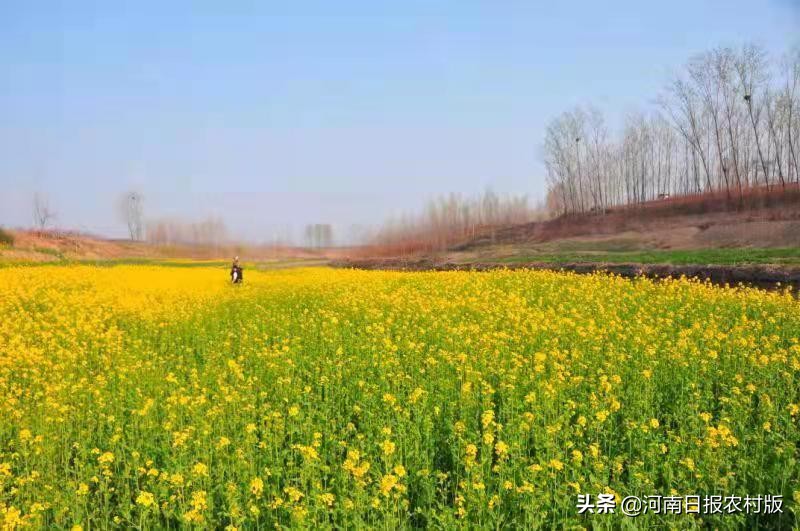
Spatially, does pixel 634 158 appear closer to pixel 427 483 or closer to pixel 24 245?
pixel 24 245

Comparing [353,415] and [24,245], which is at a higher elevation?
[24,245]

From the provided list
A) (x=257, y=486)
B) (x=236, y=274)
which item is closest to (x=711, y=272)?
(x=236, y=274)

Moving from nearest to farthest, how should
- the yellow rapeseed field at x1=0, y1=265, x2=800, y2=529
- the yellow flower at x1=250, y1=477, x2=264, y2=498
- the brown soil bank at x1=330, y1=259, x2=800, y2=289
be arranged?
1. the yellow flower at x1=250, y1=477, x2=264, y2=498
2. the yellow rapeseed field at x1=0, y1=265, x2=800, y2=529
3. the brown soil bank at x1=330, y1=259, x2=800, y2=289

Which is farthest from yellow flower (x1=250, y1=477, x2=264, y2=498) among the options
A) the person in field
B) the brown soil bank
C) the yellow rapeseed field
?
the person in field

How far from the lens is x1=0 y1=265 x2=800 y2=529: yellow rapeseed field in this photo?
5016 mm

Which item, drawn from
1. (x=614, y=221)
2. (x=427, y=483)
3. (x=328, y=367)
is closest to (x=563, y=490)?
(x=427, y=483)

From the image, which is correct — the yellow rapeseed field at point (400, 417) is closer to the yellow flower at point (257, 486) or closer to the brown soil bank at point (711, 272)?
the yellow flower at point (257, 486)

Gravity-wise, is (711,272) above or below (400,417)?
above

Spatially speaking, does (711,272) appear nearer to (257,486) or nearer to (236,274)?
(236,274)

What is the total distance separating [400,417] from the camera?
641 centimetres

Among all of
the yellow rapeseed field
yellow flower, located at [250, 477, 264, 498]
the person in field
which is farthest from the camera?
the person in field

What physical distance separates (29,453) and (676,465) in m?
6.71

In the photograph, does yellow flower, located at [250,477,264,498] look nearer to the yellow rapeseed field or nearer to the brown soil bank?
the yellow rapeseed field

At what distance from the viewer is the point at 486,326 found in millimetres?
11875
